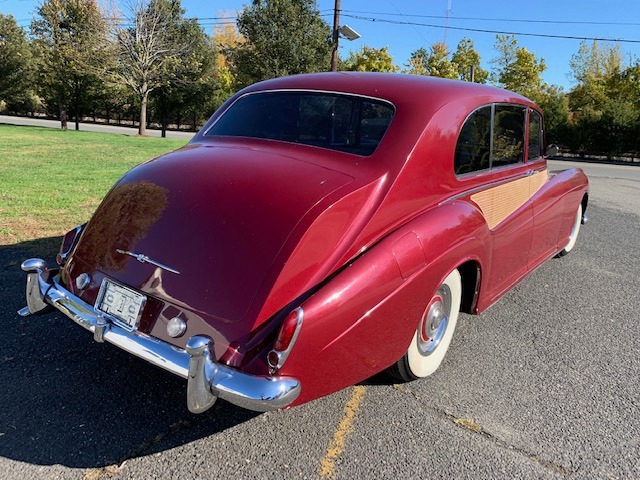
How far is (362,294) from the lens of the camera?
6.73 feet

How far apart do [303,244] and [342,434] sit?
94cm

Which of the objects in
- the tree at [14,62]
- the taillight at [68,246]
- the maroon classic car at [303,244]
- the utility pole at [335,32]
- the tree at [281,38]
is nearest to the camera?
the maroon classic car at [303,244]

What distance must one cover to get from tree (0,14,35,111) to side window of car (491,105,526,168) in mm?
35033

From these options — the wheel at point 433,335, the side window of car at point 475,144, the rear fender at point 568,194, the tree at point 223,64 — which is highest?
the tree at point 223,64

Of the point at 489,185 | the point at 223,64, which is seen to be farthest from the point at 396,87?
the point at 223,64

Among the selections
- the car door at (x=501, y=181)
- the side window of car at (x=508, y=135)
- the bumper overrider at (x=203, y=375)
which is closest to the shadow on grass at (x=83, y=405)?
the bumper overrider at (x=203, y=375)

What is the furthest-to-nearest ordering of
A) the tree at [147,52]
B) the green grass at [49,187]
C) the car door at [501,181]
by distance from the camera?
the tree at [147,52] → the green grass at [49,187] → the car door at [501,181]

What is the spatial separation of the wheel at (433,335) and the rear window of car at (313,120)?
0.92 m

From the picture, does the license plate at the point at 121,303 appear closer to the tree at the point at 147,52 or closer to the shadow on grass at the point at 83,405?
the shadow on grass at the point at 83,405

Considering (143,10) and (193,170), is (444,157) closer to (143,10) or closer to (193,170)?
(193,170)

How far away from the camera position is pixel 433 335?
274cm

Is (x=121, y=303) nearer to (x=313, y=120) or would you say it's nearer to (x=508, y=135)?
(x=313, y=120)

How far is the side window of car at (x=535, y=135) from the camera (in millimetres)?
4051

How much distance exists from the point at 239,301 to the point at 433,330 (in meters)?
1.22
